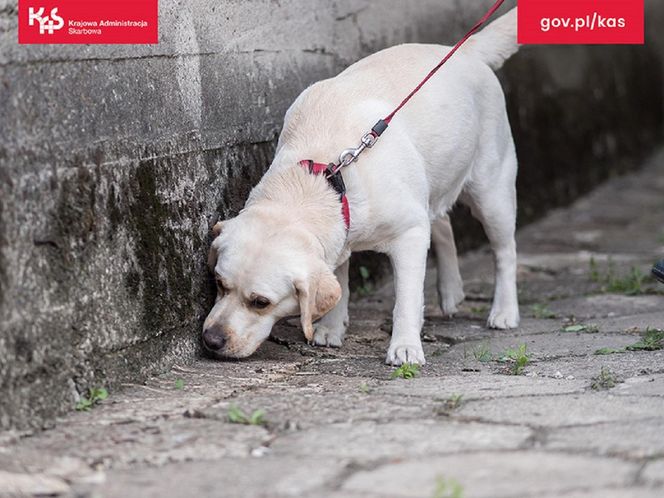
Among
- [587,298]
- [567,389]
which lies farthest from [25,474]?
[587,298]

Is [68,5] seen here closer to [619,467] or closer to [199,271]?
[199,271]

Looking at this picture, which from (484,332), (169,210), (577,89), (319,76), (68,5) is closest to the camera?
(68,5)

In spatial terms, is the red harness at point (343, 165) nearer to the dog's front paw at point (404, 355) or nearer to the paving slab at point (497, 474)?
the dog's front paw at point (404, 355)

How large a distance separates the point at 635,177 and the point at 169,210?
703 cm

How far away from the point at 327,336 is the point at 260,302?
0.75 m

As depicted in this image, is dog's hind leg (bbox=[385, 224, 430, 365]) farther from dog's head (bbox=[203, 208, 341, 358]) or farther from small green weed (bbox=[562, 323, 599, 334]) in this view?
small green weed (bbox=[562, 323, 599, 334])

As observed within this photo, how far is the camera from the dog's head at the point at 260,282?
4008mm

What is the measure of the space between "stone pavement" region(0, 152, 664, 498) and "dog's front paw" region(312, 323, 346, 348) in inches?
2.3

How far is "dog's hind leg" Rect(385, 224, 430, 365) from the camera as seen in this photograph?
4.37 m

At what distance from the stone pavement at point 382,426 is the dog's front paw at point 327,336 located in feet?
0.20

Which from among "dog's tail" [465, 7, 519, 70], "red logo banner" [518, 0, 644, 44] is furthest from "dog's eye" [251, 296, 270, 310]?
"red logo banner" [518, 0, 644, 44]

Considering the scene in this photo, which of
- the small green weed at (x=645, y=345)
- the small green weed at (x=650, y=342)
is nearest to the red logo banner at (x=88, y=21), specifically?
the small green weed at (x=645, y=345)

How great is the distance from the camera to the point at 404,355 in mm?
4297

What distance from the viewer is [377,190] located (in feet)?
14.2
